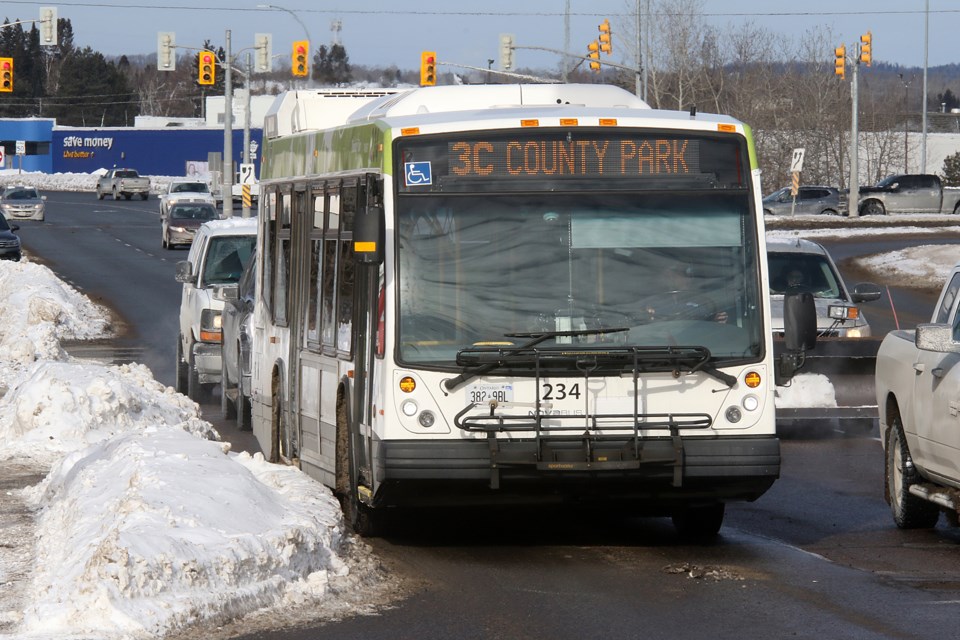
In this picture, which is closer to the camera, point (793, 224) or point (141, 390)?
point (141, 390)

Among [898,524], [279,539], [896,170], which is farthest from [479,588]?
[896,170]

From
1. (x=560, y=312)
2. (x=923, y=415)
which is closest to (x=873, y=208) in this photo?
(x=923, y=415)

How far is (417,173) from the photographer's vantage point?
380 inches

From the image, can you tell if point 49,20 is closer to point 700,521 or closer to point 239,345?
point 239,345

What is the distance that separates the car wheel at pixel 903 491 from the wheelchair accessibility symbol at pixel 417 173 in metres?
3.72

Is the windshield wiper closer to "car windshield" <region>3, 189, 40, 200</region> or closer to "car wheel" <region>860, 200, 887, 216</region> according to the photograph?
"car wheel" <region>860, 200, 887, 216</region>

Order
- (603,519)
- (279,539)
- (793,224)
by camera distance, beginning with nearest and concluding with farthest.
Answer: (279,539) < (603,519) < (793,224)

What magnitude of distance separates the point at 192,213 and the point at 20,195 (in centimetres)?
1858

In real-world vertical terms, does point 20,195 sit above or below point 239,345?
above

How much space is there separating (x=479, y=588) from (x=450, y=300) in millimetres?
1764

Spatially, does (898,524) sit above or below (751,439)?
below

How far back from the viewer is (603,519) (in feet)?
37.8

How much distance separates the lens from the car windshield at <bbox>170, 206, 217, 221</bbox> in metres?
56.9

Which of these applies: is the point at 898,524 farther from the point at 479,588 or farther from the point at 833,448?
the point at 833,448
